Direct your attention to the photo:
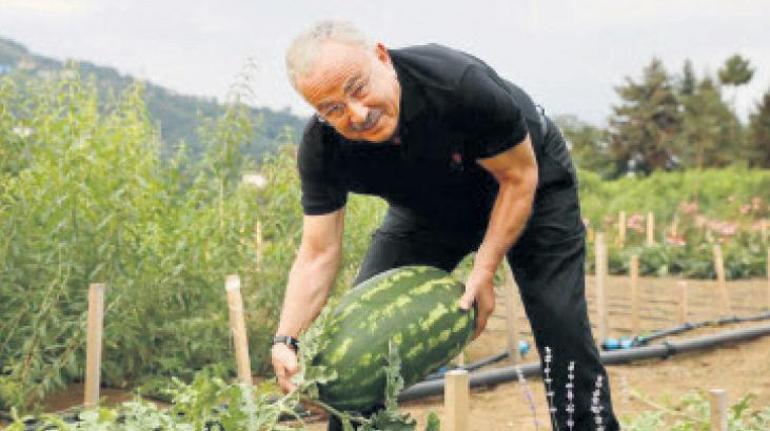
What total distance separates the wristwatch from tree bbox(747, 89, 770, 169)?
32287 millimetres

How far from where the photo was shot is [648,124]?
41.8 metres

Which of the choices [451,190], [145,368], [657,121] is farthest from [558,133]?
[657,121]

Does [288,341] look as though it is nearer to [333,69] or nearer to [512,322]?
[333,69]

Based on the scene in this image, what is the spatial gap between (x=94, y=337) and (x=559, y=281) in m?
1.90

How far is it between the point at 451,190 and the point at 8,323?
2448 mm

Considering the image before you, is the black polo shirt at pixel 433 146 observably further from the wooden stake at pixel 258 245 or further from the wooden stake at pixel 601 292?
the wooden stake at pixel 601 292

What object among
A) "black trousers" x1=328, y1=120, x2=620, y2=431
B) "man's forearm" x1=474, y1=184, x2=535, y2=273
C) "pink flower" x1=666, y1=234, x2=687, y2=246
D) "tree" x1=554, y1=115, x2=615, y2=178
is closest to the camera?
"man's forearm" x1=474, y1=184, x2=535, y2=273

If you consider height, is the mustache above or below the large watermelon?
above

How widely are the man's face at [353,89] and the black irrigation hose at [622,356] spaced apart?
6.20ft

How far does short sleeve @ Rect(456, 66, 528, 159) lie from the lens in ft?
9.26

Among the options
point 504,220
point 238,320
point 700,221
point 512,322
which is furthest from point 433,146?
point 700,221

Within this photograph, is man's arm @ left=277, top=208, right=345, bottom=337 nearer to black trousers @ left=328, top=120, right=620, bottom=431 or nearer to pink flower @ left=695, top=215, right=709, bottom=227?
black trousers @ left=328, top=120, right=620, bottom=431

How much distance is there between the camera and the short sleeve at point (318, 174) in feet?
9.80

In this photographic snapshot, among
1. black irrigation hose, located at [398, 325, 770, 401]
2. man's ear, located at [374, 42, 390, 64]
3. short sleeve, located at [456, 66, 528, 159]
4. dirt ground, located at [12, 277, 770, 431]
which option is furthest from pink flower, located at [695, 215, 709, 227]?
man's ear, located at [374, 42, 390, 64]
